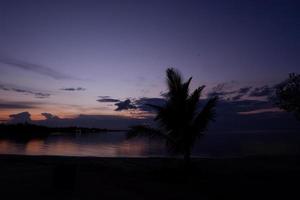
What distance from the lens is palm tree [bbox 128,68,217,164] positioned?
12648 mm

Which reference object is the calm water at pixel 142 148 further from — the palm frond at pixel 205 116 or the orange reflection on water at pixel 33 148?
the palm frond at pixel 205 116

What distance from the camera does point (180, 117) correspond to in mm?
12672

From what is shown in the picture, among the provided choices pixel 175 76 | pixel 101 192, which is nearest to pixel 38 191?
pixel 101 192

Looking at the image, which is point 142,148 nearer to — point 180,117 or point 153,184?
point 180,117

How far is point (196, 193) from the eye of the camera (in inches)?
365

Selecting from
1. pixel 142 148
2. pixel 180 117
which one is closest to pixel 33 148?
pixel 142 148

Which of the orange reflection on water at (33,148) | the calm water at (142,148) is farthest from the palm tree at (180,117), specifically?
the orange reflection on water at (33,148)

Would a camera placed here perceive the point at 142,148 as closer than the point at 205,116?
No

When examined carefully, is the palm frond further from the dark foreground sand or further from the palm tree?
the dark foreground sand

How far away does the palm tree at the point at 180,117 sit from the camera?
12.6 m

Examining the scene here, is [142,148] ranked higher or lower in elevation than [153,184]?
higher

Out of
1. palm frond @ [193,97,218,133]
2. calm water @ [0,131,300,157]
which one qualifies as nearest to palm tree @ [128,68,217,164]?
palm frond @ [193,97,218,133]

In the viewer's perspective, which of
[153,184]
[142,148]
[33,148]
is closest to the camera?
[153,184]

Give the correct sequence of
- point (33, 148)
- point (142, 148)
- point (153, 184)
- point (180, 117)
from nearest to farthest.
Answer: point (153, 184) < point (180, 117) < point (33, 148) < point (142, 148)
